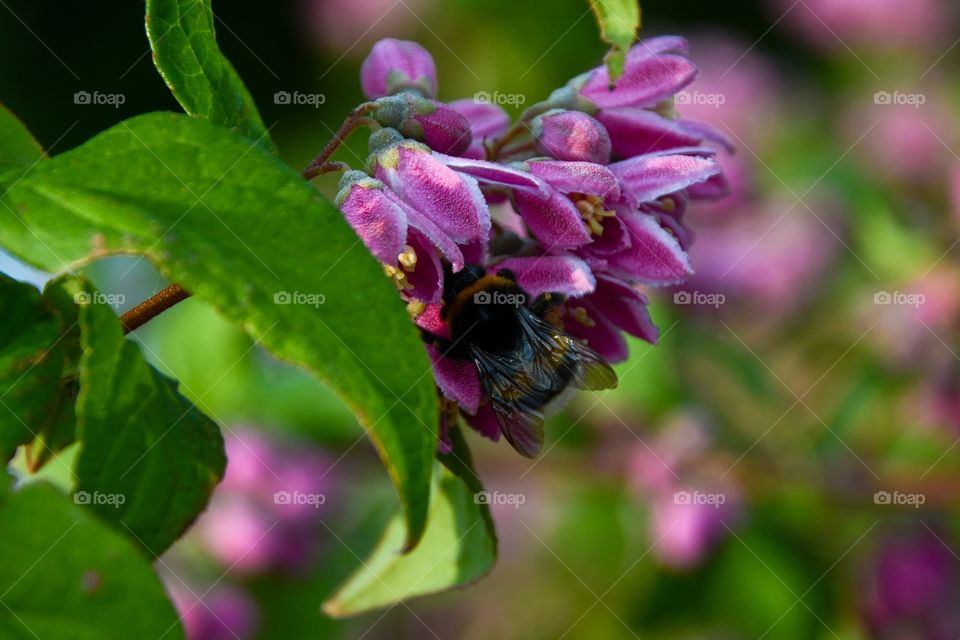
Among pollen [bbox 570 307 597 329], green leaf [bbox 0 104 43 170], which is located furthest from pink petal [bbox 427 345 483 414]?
green leaf [bbox 0 104 43 170]

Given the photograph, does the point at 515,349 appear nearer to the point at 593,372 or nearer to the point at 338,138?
the point at 593,372

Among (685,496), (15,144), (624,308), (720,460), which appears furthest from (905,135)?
(15,144)

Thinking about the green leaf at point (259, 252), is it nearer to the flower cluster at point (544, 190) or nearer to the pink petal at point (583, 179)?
the flower cluster at point (544, 190)

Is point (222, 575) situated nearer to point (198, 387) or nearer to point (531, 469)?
point (198, 387)

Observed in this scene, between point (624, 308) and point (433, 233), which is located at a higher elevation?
point (433, 233)

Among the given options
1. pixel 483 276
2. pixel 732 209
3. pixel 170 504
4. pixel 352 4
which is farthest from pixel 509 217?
pixel 352 4

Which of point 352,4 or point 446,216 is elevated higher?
point 446,216
